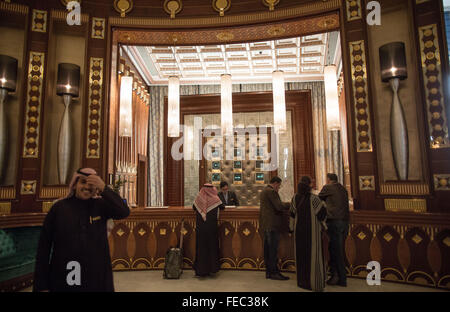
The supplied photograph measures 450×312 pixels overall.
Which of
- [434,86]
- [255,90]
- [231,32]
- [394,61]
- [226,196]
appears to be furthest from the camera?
[255,90]

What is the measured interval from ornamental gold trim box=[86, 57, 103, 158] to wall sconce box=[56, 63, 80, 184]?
0.25m

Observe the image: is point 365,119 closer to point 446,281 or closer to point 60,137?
point 446,281

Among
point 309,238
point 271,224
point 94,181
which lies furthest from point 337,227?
point 94,181

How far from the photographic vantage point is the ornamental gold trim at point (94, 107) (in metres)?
4.79

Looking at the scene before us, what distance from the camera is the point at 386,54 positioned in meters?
4.21

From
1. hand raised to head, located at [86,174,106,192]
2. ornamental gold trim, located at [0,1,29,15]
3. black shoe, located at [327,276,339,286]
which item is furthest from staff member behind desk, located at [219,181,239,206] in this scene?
ornamental gold trim, located at [0,1,29,15]

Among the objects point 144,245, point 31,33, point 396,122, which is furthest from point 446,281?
point 31,33

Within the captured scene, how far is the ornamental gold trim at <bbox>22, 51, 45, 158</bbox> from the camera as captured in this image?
448 cm

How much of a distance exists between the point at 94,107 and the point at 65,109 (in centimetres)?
46

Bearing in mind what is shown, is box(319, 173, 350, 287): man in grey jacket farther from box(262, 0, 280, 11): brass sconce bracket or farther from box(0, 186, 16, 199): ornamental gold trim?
box(0, 186, 16, 199): ornamental gold trim

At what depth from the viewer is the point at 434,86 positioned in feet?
12.8

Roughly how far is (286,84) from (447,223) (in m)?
6.24

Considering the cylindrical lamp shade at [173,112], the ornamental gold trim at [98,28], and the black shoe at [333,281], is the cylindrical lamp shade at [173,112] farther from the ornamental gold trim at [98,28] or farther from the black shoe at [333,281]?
the black shoe at [333,281]

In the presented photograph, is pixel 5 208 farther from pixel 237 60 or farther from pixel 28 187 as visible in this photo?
pixel 237 60
